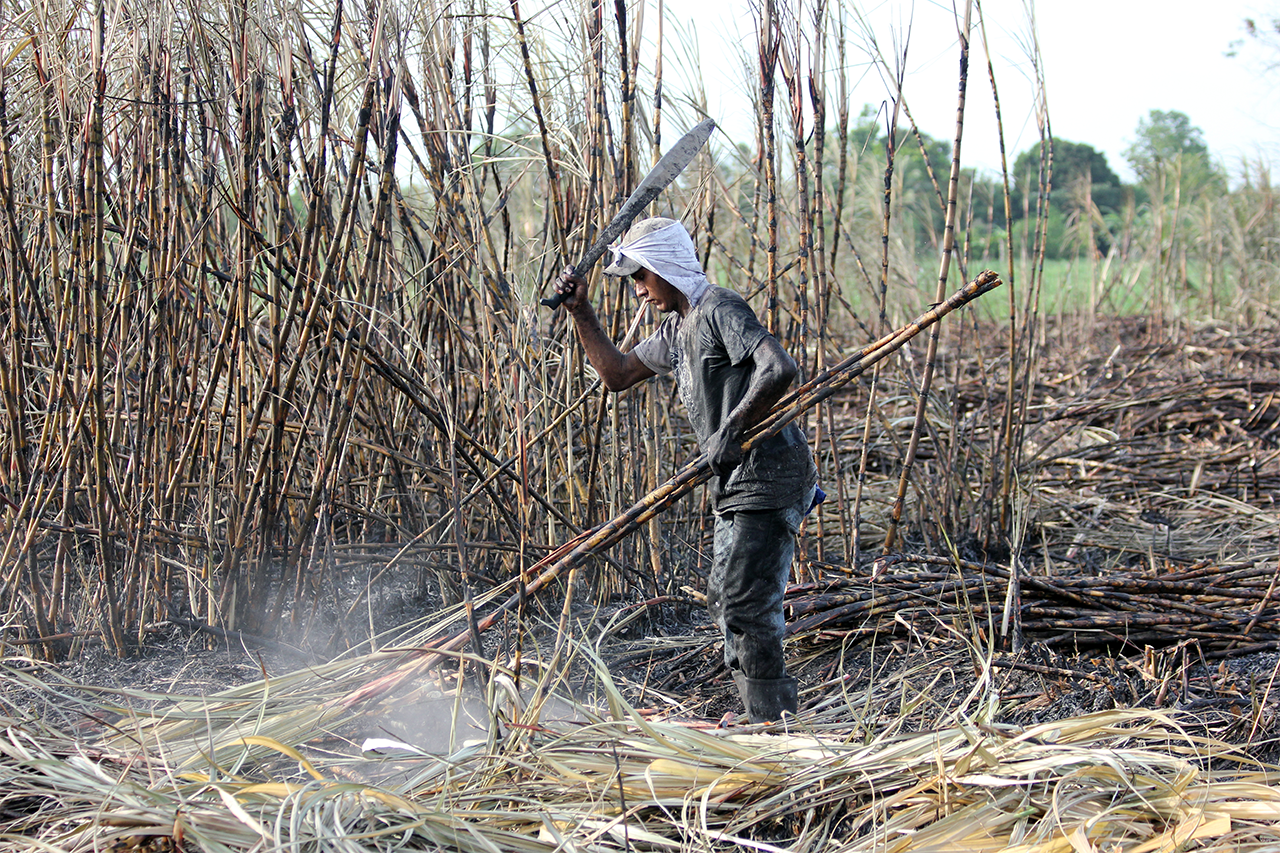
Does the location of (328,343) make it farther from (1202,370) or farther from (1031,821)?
(1202,370)

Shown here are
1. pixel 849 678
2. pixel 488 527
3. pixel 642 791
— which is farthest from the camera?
pixel 488 527

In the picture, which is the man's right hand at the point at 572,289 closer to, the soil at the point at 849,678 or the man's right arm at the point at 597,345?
the man's right arm at the point at 597,345

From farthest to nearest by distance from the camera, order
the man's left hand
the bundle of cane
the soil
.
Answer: the soil < the man's left hand < the bundle of cane

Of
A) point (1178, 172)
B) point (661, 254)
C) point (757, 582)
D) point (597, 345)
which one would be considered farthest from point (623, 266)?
point (1178, 172)

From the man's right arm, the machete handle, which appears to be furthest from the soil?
the machete handle

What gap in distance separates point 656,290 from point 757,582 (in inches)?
25.6

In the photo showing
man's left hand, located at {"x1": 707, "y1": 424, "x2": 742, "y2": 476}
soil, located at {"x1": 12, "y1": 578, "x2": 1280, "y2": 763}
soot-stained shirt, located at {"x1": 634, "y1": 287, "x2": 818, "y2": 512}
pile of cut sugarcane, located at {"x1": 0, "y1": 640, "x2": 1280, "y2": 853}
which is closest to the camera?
pile of cut sugarcane, located at {"x1": 0, "y1": 640, "x2": 1280, "y2": 853}

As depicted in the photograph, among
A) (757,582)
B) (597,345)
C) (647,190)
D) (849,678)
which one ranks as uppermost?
(647,190)

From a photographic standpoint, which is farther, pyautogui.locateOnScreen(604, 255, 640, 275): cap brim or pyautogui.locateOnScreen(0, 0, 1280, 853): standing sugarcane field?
pyautogui.locateOnScreen(604, 255, 640, 275): cap brim

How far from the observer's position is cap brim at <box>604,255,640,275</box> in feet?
6.26

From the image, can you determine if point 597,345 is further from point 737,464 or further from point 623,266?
point 737,464

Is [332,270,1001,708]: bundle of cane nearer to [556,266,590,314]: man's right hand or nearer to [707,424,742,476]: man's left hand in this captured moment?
[707,424,742,476]: man's left hand

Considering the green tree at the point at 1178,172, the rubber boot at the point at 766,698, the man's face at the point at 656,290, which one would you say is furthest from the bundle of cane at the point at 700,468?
the green tree at the point at 1178,172

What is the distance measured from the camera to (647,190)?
1885 mm
